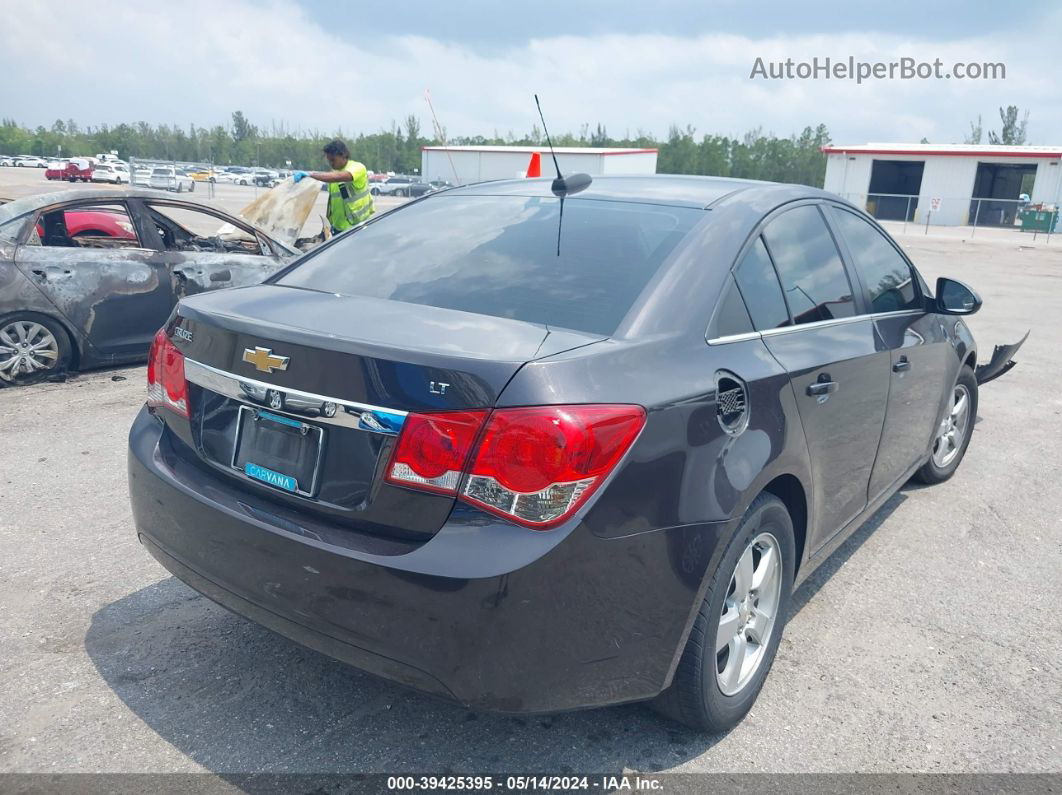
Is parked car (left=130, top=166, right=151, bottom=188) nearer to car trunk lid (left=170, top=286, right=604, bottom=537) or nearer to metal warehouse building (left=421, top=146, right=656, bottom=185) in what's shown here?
metal warehouse building (left=421, top=146, right=656, bottom=185)

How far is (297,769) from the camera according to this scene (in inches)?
95.7

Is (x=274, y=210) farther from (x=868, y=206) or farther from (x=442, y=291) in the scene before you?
(x=868, y=206)

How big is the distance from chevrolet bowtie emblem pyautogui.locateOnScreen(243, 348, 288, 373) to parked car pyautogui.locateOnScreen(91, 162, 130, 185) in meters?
56.0

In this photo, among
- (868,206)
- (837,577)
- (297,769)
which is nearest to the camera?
(297,769)

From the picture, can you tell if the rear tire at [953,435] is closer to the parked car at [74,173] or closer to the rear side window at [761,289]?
the rear side window at [761,289]

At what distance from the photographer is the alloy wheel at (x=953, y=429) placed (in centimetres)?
494

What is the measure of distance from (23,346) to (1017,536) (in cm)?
679

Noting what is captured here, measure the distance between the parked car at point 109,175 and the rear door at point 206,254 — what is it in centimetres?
5014

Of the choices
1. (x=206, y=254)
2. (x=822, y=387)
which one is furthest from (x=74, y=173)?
(x=822, y=387)

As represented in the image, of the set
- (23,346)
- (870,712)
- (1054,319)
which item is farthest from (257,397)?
(1054,319)

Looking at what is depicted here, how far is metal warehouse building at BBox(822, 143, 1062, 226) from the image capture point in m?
43.2

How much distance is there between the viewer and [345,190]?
877cm

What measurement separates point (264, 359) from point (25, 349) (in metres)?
5.17

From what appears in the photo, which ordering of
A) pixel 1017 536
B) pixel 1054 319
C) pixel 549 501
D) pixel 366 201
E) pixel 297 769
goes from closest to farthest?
1. pixel 549 501
2. pixel 297 769
3. pixel 1017 536
4. pixel 366 201
5. pixel 1054 319
